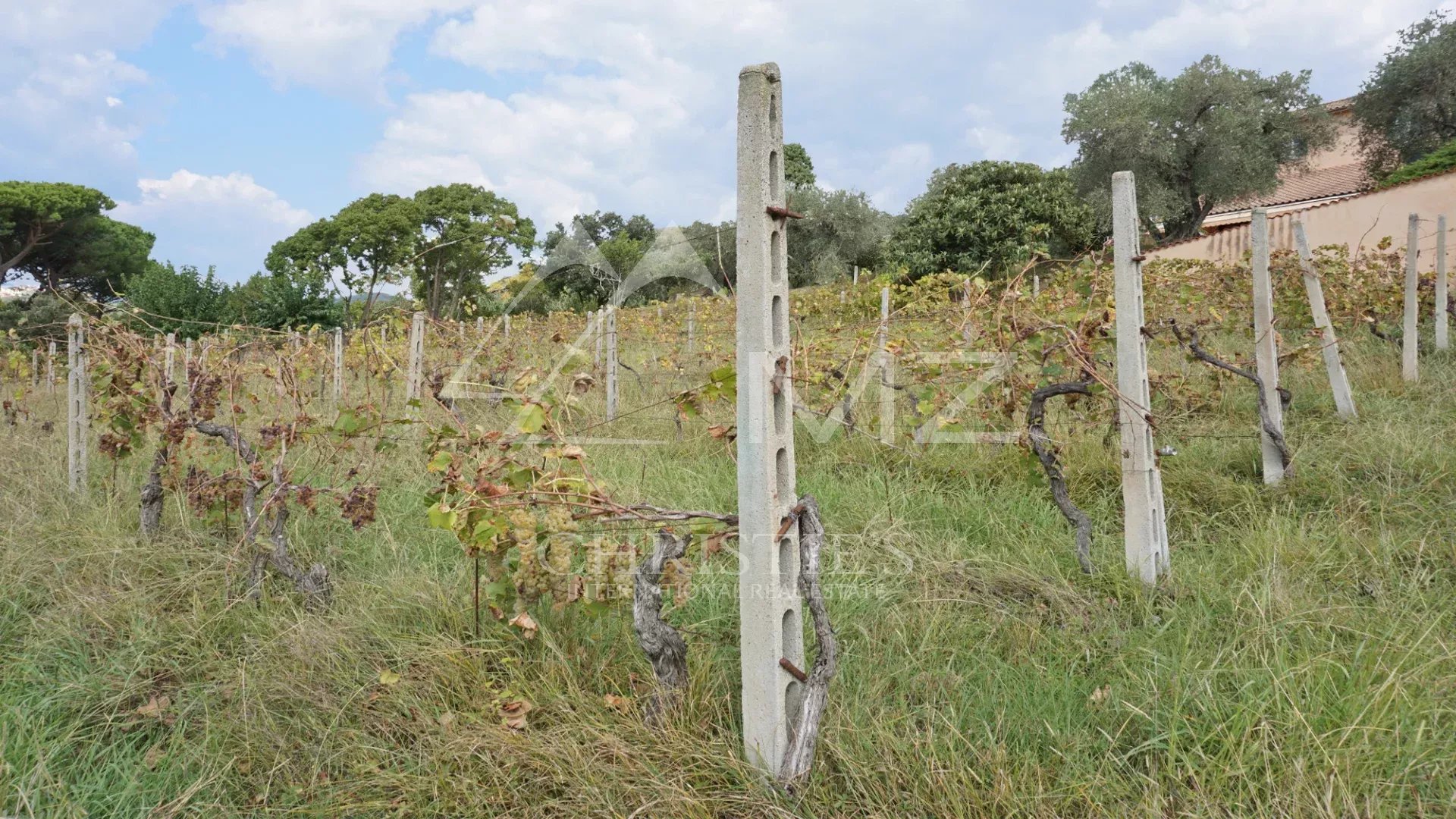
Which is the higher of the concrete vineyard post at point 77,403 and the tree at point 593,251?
the tree at point 593,251

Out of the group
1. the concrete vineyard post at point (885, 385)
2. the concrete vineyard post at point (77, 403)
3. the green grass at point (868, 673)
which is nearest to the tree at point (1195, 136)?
the concrete vineyard post at point (885, 385)

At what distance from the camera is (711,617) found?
110 inches

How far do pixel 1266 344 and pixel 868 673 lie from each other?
10.9 ft

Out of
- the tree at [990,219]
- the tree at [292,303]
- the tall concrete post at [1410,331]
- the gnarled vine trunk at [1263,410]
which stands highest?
the tree at [990,219]

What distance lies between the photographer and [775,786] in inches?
78.5

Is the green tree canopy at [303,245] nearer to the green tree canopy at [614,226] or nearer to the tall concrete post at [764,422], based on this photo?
the green tree canopy at [614,226]

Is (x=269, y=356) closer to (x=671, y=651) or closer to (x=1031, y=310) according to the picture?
(x=671, y=651)

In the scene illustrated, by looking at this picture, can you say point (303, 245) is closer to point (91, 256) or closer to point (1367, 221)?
point (91, 256)

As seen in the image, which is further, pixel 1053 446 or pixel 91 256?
pixel 91 256

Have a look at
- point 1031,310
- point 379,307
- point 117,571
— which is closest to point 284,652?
point 117,571

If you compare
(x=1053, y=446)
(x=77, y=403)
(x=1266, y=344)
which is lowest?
(x=1053, y=446)

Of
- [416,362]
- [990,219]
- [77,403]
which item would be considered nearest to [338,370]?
[416,362]

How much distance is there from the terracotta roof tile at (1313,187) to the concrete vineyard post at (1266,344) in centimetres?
2242

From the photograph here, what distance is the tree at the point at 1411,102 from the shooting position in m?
21.5
